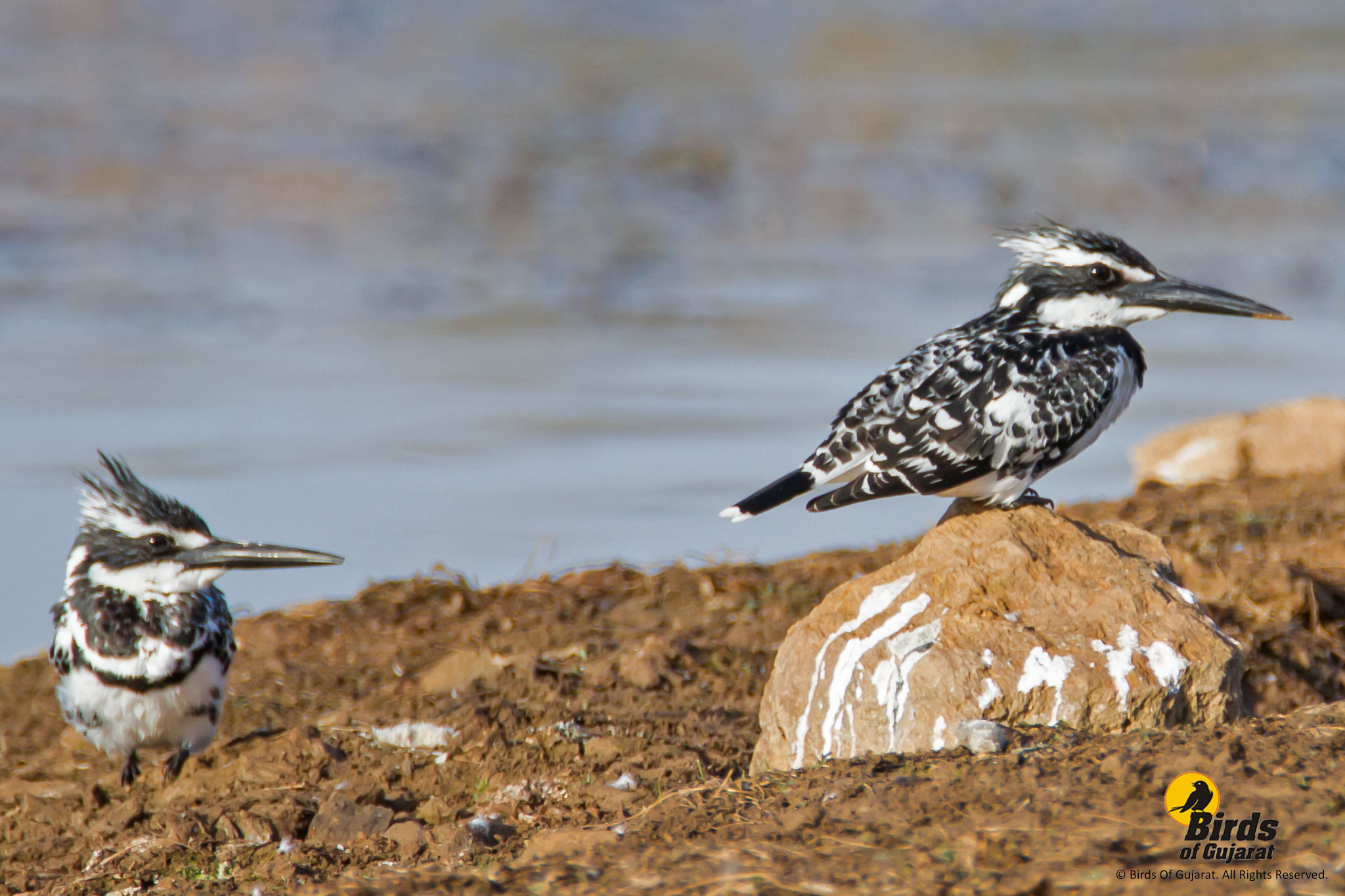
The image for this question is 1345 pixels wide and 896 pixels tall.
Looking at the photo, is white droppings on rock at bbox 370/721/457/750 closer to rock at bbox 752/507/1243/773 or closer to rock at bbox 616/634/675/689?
rock at bbox 616/634/675/689

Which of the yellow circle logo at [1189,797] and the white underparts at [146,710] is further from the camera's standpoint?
the white underparts at [146,710]

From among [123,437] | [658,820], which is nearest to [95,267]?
[123,437]

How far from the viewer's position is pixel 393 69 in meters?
20.3

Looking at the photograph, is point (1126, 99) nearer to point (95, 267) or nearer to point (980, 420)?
point (95, 267)

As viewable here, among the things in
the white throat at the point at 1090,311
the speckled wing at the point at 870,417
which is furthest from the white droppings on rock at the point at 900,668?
the white throat at the point at 1090,311

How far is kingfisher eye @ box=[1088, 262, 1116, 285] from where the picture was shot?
191 inches

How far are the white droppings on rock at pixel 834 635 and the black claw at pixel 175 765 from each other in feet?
6.89

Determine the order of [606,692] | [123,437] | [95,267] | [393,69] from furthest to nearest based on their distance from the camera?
[393,69] → [95,267] → [123,437] → [606,692]

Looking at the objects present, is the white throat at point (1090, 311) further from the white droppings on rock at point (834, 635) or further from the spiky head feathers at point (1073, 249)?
the white droppings on rock at point (834, 635)

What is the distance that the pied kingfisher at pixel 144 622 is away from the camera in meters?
5.02

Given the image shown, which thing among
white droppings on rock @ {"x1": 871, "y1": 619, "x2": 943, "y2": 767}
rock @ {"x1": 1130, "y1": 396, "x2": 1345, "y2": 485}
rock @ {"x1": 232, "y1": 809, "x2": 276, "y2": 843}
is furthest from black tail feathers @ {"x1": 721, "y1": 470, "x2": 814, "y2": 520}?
rock @ {"x1": 1130, "y1": 396, "x2": 1345, "y2": 485}

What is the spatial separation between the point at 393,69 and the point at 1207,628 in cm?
1776

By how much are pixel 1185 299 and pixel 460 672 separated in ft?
9.06

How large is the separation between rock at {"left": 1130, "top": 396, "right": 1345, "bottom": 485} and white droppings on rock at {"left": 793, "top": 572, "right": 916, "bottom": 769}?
4249mm
